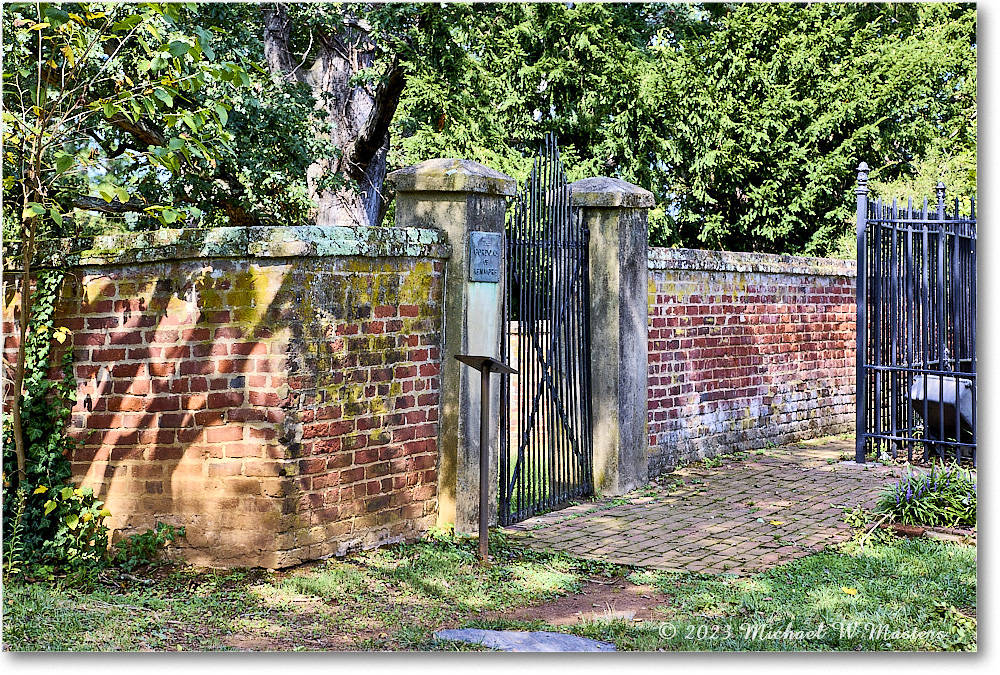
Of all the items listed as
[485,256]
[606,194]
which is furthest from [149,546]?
[606,194]

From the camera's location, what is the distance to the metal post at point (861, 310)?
26.7ft

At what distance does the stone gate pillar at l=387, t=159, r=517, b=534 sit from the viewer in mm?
5848

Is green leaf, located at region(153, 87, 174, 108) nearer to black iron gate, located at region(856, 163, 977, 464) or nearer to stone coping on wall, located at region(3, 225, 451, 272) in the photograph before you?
stone coping on wall, located at region(3, 225, 451, 272)

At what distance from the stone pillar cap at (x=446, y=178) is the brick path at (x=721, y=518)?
213 centimetres

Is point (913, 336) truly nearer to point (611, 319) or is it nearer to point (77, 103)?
point (611, 319)

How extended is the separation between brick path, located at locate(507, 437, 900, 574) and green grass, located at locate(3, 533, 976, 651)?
317 millimetres

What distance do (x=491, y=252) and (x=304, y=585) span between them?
225cm

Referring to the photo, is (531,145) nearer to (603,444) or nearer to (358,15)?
(358,15)

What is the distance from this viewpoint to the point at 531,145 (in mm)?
15633

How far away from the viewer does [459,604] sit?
475 centimetres

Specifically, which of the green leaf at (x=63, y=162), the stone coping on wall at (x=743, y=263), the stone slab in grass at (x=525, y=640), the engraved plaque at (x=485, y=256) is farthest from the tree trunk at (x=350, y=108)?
the stone slab in grass at (x=525, y=640)

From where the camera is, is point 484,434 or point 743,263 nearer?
point 484,434

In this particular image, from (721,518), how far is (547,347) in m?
1.62

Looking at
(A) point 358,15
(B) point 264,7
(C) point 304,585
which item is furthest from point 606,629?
(B) point 264,7
